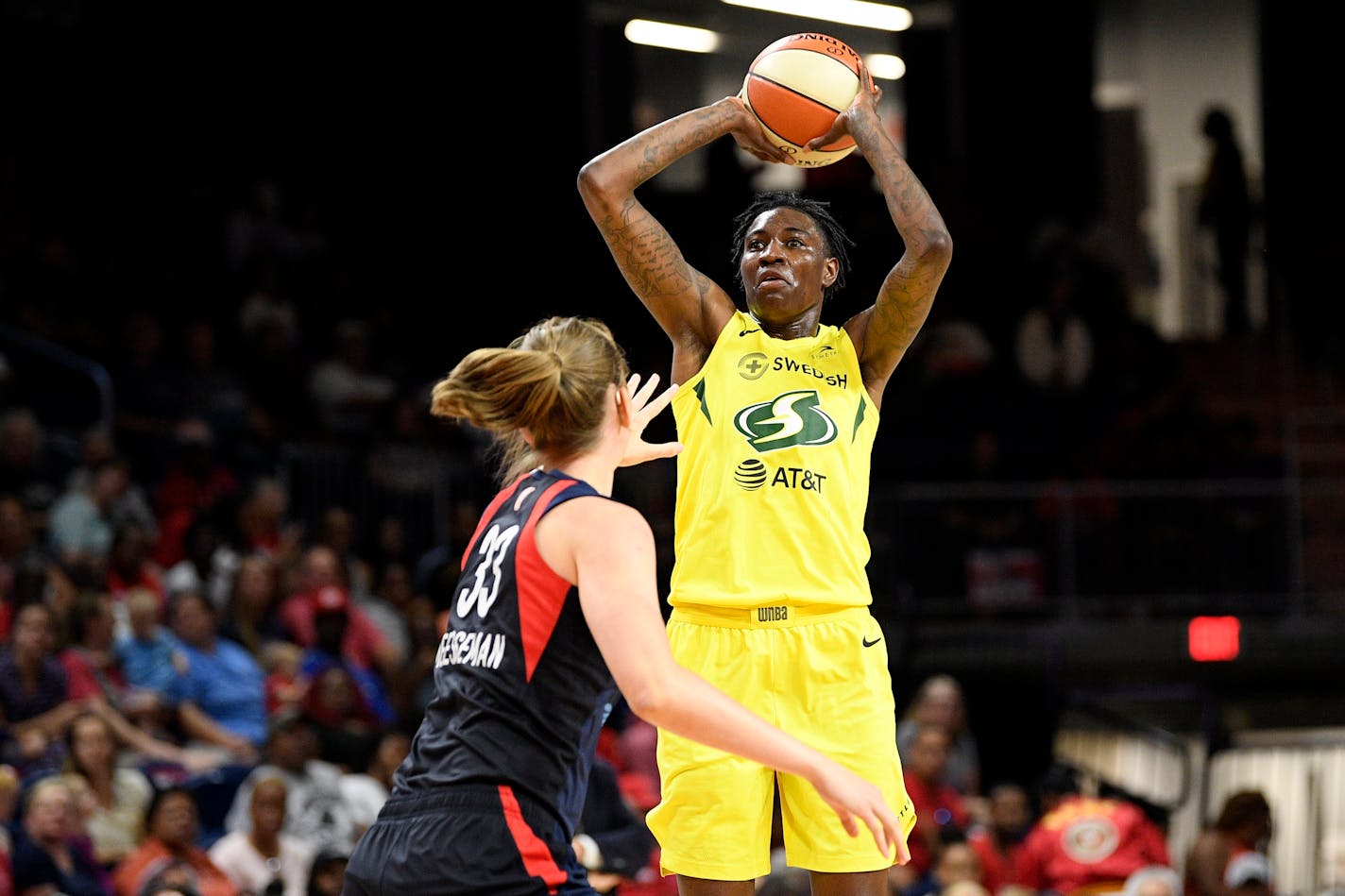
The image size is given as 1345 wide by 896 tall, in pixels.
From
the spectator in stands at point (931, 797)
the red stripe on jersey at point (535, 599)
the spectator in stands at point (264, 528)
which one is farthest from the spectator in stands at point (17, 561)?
the red stripe on jersey at point (535, 599)

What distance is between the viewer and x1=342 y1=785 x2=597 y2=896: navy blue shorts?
10.4 feet

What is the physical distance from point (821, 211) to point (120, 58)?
1187 centimetres

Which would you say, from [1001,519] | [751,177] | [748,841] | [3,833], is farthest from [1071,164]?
[748,841]

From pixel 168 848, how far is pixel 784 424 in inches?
165

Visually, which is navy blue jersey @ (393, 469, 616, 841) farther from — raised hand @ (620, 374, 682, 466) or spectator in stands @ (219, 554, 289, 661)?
spectator in stands @ (219, 554, 289, 661)

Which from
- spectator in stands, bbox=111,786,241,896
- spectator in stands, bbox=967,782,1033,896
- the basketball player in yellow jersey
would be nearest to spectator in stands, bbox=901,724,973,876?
spectator in stands, bbox=967,782,1033,896

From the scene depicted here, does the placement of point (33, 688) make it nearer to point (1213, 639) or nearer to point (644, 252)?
point (644, 252)

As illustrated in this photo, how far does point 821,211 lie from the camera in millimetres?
4867

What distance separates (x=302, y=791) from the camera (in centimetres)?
816

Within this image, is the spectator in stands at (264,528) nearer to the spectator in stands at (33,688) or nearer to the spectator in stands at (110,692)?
the spectator in stands at (110,692)

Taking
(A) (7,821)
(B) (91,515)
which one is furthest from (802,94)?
(B) (91,515)

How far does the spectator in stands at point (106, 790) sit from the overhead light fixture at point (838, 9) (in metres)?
10.3

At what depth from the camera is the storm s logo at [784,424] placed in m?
4.46

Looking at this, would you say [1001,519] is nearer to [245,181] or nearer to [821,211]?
[245,181]
